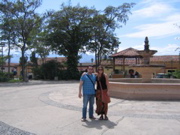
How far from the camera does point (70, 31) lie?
1172 inches

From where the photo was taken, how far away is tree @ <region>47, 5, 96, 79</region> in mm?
29000

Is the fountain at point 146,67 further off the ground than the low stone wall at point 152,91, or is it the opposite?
the fountain at point 146,67

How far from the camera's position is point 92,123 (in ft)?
19.1

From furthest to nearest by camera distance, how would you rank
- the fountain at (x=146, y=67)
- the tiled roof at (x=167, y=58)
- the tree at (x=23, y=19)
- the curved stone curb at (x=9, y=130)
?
the tiled roof at (x=167, y=58) < the tree at (x=23, y=19) < the fountain at (x=146, y=67) < the curved stone curb at (x=9, y=130)

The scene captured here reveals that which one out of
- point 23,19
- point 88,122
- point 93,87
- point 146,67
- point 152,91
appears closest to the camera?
point 88,122

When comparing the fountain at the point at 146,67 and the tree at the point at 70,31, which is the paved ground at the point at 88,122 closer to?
the fountain at the point at 146,67

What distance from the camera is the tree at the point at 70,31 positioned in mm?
29000

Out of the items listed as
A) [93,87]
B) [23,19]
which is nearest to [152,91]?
[93,87]

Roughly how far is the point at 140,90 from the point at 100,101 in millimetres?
3969

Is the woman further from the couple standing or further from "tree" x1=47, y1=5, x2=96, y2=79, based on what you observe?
"tree" x1=47, y1=5, x2=96, y2=79

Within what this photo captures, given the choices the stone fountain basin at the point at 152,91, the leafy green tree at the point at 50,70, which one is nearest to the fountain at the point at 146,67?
the stone fountain basin at the point at 152,91

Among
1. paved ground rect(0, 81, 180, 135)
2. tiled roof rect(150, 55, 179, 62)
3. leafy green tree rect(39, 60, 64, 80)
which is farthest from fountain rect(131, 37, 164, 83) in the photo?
tiled roof rect(150, 55, 179, 62)

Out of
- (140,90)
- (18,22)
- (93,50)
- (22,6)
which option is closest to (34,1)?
(22,6)

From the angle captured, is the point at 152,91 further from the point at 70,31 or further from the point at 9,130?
the point at 70,31
